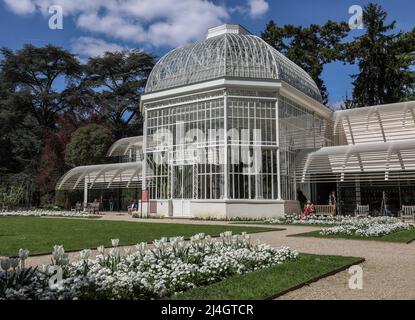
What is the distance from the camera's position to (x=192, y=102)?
81.7 ft

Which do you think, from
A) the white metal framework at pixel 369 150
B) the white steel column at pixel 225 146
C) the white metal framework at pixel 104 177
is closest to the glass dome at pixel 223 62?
the white steel column at pixel 225 146

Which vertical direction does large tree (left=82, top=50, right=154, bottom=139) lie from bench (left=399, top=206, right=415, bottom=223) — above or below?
above

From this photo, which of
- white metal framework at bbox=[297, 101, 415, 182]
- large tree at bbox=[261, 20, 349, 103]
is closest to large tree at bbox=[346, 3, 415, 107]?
large tree at bbox=[261, 20, 349, 103]

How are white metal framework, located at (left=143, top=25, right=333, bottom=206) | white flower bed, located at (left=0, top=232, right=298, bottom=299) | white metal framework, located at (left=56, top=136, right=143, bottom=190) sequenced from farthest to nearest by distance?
white metal framework, located at (left=56, top=136, right=143, bottom=190) → white metal framework, located at (left=143, top=25, right=333, bottom=206) → white flower bed, located at (left=0, top=232, right=298, bottom=299)

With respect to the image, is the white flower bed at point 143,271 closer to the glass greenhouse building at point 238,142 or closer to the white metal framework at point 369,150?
the glass greenhouse building at point 238,142

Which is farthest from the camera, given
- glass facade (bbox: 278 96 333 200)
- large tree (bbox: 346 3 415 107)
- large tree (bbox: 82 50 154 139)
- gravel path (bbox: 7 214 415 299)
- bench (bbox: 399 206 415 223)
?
large tree (bbox: 82 50 154 139)

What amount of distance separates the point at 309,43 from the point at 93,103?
25.4 meters

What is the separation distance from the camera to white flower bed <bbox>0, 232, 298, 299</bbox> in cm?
496

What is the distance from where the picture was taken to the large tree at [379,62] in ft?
132

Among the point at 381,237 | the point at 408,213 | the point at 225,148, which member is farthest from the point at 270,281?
the point at 408,213

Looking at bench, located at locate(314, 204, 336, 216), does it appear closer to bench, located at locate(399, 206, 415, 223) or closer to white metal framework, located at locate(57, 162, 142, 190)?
bench, located at locate(399, 206, 415, 223)

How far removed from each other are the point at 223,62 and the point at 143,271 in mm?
19523

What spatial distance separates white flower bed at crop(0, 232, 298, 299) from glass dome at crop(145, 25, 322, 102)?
55.5ft
